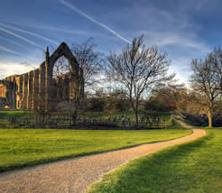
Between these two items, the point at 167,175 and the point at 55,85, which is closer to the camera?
the point at 167,175

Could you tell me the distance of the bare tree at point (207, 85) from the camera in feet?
201

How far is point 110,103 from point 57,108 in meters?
7.72

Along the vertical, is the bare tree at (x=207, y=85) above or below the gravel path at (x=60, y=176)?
above

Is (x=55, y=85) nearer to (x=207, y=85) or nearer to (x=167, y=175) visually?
(x=207, y=85)

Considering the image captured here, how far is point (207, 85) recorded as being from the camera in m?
62.3

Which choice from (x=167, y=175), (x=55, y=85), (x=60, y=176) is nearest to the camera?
(x=60, y=176)

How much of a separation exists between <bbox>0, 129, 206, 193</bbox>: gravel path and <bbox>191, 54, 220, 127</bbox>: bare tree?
45.5 metres

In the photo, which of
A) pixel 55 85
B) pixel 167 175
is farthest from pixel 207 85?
pixel 167 175

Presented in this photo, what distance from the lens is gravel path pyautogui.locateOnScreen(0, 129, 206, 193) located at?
1130cm

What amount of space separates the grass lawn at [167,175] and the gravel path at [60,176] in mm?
548

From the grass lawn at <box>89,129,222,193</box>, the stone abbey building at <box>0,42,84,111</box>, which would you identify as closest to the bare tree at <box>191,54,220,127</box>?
the stone abbey building at <box>0,42,84,111</box>

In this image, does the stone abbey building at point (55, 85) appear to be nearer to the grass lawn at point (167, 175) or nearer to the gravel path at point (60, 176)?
the grass lawn at point (167, 175)

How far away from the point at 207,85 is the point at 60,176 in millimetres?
51802

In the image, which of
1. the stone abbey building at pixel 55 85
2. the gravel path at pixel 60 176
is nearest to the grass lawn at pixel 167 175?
the gravel path at pixel 60 176
